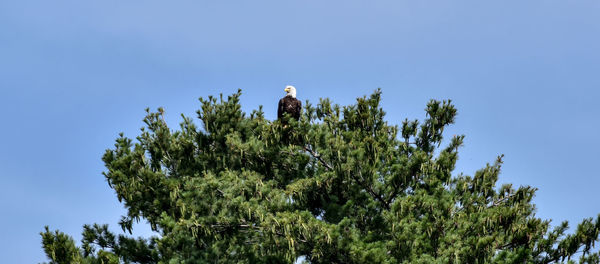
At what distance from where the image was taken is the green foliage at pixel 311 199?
11.4 m

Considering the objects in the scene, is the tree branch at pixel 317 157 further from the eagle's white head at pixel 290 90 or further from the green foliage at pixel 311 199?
the eagle's white head at pixel 290 90

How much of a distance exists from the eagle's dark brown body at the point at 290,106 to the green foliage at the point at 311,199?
204 cm

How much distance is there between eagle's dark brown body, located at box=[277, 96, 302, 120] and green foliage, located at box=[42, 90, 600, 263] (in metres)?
2.04

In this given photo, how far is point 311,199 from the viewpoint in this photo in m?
12.9

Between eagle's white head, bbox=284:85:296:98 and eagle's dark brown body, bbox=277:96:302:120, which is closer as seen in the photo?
eagle's dark brown body, bbox=277:96:302:120

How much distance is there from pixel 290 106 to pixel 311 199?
3.94 meters

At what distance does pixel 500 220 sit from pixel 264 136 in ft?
14.6

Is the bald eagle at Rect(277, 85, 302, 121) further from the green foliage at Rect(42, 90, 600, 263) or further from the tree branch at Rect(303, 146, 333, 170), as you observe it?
the tree branch at Rect(303, 146, 333, 170)

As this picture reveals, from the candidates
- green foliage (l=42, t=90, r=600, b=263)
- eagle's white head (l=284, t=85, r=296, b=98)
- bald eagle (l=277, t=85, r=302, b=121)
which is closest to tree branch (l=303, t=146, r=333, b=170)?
green foliage (l=42, t=90, r=600, b=263)

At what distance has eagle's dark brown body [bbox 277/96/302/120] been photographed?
16297 mm

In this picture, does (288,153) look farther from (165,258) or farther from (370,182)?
(165,258)

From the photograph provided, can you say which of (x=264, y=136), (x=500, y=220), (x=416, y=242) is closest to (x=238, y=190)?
(x=264, y=136)

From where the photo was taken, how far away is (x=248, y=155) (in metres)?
13.1

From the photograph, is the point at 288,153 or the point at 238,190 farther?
the point at 288,153
